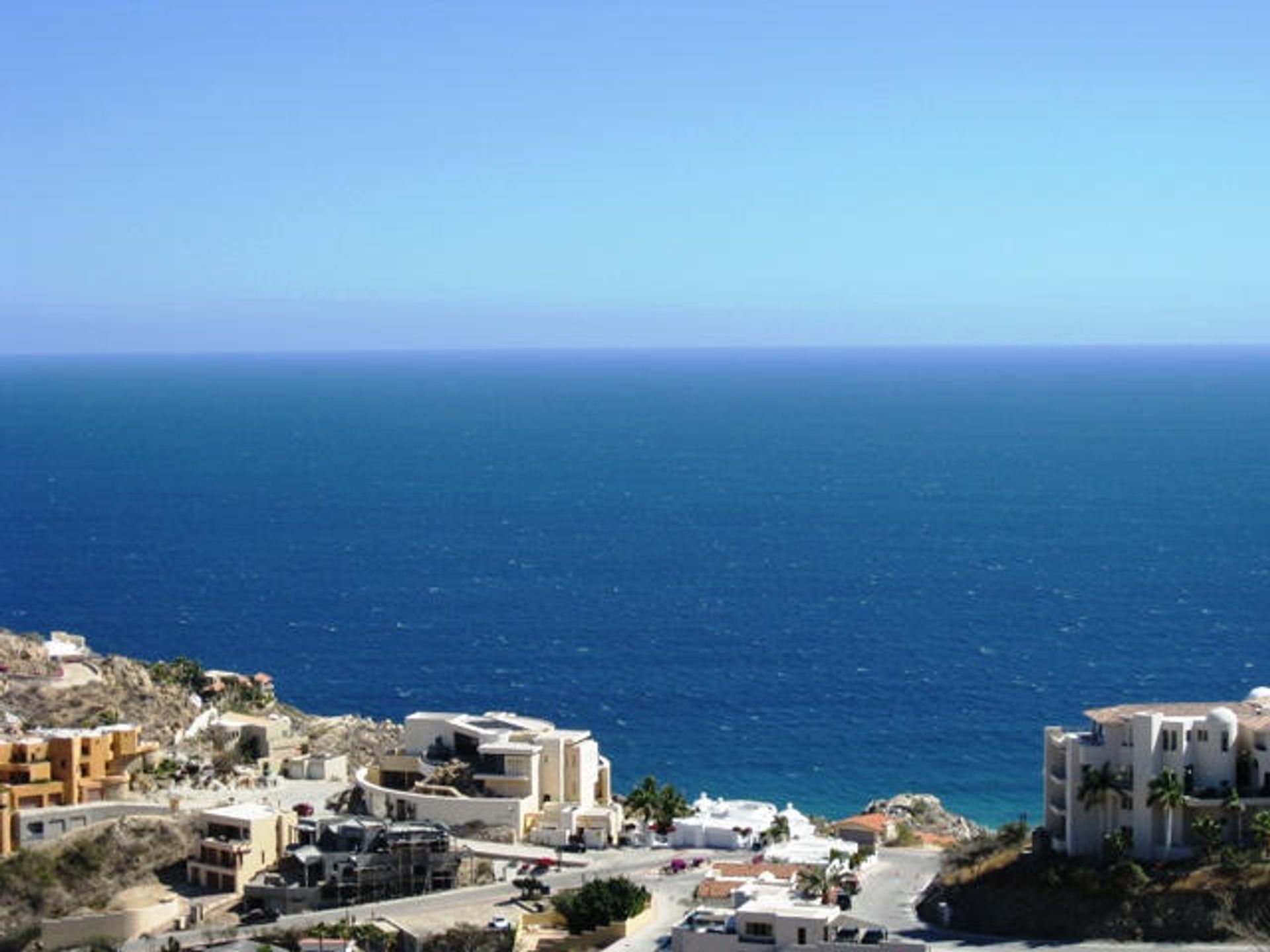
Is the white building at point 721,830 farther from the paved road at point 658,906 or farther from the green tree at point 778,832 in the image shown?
the paved road at point 658,906

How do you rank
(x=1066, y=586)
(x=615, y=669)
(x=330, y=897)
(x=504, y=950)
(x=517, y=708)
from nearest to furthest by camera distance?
1. (x=504, y=950)
2. (x=330, y=897)
3. (x=517, y=708)
4. (x=615, y=669)
5. (x=1066, y=586)

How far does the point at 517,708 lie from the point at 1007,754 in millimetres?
21453

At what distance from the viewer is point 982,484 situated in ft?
600

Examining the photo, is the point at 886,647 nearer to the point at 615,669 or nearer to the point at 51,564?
the point at 615,669

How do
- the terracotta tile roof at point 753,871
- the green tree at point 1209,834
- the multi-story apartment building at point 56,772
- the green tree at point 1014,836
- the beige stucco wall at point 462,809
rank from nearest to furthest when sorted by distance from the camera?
1. the green tree at point 1209,834
2. the terracotta tile roof at point 753,871
3. the green tree at point 1014,836
4. the multi-story apartment building at point 56,772
5. the beige stucco wall at point 462,809

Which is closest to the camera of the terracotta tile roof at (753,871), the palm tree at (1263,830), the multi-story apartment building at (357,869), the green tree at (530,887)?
the palm tree at (1263,830)

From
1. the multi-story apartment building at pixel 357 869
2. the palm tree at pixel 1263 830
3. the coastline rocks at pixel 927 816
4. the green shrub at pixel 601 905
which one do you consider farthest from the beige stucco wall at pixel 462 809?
the palm tree at pixel 1263 830

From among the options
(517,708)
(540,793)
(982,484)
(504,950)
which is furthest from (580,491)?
(504,950)

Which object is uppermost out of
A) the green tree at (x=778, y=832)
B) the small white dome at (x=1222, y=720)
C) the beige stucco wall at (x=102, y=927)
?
the small white dome at (x=1222, y=720)

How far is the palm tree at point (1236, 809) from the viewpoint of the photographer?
155ft

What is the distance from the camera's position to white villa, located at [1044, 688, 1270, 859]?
47.7m

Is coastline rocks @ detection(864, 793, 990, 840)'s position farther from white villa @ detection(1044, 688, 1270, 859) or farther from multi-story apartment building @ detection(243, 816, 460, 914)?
multi-story apartment building @ detection(243, 816, 460, 914)

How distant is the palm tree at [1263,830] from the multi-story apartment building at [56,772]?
1241 inches

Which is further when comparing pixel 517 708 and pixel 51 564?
pixel 51 564
